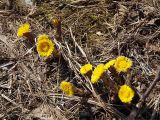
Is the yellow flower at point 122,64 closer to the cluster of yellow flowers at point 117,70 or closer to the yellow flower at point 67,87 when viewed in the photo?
the cluster of yellow flowers at point 117,70

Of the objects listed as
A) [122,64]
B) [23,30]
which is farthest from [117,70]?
[23,30]

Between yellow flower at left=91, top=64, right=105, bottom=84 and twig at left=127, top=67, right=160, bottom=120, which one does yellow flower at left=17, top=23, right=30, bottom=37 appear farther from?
twig at left=127, top=67, right=160, bottom=120

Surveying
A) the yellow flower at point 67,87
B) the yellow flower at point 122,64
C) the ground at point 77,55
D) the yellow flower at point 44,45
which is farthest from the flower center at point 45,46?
the yellow flower at point 122,64

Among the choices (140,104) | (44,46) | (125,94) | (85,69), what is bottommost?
(140,104)

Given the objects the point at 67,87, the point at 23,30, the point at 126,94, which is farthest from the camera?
the point at 23,30

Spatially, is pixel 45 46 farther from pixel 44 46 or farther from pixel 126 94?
pixel 126 94

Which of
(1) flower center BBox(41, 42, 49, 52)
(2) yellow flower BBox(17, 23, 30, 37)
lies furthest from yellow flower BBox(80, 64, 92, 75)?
(2) yellow flower BBox(17, 23, 30, 37)

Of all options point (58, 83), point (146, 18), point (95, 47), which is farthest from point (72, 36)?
point (146, 18)
